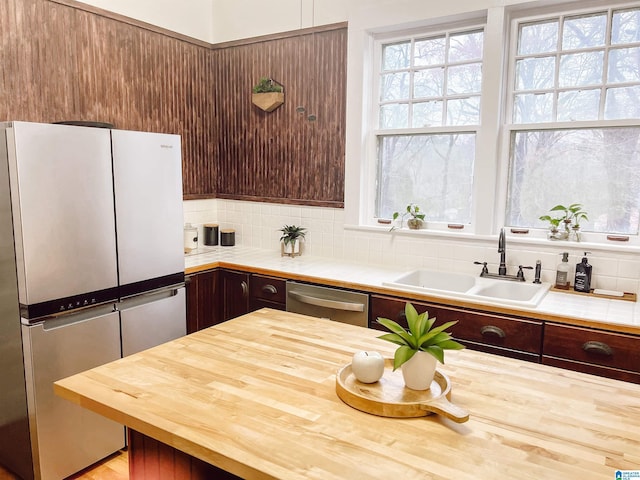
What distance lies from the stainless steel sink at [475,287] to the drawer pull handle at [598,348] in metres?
0.29

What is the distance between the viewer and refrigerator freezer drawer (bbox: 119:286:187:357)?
8.84ft

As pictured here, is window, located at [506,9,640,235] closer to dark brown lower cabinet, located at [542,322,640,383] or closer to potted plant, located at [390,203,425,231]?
potted plant, located at [390,203,425,231]

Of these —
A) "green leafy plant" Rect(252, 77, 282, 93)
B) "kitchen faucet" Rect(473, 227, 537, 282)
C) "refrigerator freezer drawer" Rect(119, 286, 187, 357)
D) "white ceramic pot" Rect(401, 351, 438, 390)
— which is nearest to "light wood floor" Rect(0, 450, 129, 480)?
"refrigerator freezer drawer" Rect(119, 286, 187, 357)

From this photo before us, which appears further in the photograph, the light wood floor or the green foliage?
the green foliage

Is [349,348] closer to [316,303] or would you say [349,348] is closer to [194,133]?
[316,303]

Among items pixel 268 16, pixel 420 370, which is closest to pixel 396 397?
pixel 420 370

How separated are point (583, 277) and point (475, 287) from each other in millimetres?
583

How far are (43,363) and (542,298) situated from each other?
8.20ft

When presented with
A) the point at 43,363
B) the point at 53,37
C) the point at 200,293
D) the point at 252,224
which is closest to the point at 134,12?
the point at 53,37

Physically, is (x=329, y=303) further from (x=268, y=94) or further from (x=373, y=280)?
(x=268, y=94)

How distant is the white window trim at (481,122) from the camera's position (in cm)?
303

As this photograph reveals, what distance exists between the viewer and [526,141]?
10.3ft

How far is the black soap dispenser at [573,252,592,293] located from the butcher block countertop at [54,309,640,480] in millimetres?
1336

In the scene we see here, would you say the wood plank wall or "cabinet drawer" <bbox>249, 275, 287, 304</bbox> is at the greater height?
the wood plank wall
